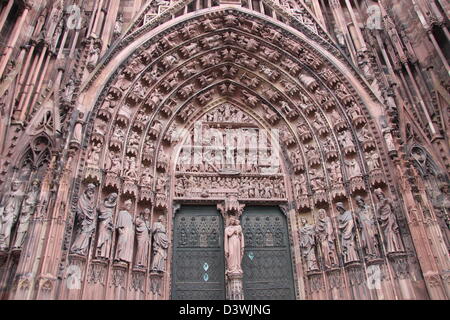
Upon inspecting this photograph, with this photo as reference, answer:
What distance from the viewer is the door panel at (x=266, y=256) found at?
8.41m

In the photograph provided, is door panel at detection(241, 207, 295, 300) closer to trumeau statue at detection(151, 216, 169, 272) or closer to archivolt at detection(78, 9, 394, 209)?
archivolt at detection(78, 9, 394, 209)

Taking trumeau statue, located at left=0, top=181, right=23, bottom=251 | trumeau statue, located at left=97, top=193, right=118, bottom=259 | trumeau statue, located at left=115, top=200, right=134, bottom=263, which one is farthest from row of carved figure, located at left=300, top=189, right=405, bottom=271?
trumeau statue, located at left=0, top=181, right=23, bottom=251

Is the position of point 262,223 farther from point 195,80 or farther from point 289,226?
point 195,80

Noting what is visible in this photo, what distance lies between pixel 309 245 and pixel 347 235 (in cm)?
90

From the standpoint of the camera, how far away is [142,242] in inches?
304

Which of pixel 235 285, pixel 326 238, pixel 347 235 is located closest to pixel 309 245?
pixel 326 238

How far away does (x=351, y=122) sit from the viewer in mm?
9070

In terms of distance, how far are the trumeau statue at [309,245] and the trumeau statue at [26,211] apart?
5550mm

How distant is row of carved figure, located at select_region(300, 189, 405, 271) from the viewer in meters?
7.59

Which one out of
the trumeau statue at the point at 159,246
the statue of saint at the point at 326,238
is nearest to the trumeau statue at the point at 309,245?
the statue of saint at the point at 326,238

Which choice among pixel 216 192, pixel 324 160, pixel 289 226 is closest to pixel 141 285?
pixel 216 192

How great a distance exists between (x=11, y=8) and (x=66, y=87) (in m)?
2.30

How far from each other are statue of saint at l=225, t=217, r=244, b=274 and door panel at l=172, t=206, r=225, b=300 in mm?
504

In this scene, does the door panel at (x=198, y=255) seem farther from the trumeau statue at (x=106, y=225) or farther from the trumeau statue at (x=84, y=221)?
the trumeau statue at (x=84, y=221)
